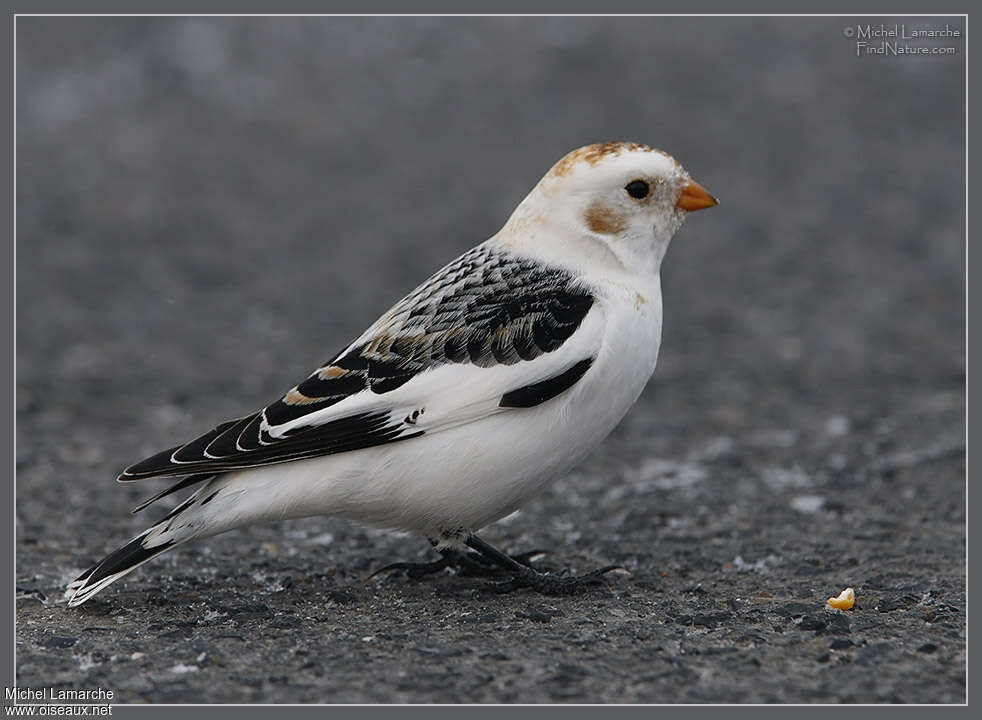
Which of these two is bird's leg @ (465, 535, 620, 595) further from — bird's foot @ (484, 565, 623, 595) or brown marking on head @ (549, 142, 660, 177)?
brown marking on head @ (549, 142, 660, 177)

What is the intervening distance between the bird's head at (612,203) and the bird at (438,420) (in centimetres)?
12

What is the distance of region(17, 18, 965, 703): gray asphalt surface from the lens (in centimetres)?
426

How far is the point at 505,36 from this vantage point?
1265 centimetres

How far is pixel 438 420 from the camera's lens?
4.57m

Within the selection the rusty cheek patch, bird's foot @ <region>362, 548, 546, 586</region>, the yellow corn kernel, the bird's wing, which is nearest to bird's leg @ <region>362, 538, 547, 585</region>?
bird's foot @ <region>362, 548, 546, 586</region>

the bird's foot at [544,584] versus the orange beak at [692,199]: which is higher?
the orange beak at [692,199]

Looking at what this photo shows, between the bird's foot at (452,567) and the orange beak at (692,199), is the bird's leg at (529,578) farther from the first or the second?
the orange beak at (692,199)

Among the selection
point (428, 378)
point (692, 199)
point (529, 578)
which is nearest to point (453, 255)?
point (692, 199)

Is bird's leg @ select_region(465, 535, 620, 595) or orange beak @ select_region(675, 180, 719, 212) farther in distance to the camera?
orange beak @ select_region(675, 180, 719, 212)

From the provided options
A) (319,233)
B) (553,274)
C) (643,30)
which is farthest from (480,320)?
(643,30)

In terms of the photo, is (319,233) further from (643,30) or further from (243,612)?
(243,612)

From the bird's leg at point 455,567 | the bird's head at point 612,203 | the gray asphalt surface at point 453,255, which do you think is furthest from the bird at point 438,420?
the gray asphalt surface at point 453,255

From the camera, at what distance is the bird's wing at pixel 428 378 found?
4570 mm

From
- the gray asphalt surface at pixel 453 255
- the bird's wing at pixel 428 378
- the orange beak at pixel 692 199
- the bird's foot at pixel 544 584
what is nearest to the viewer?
the gray asphalt surface at pixel 453 255
